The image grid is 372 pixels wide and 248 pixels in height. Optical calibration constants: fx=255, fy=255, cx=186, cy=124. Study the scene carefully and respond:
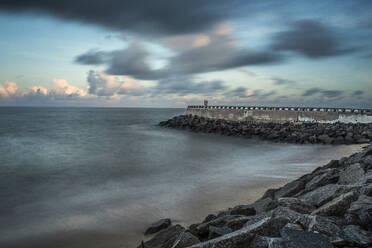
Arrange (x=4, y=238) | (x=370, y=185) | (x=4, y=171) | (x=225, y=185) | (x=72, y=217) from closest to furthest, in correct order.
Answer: (x=370, y=185)
(x=4, y=238)
(x=72, y=217)
(x=225, y=185)
(x=4, y=171)

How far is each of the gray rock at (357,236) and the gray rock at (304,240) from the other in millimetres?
223

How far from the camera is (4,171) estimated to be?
28.4 ft

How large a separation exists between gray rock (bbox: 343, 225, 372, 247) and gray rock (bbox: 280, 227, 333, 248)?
8.8 inches

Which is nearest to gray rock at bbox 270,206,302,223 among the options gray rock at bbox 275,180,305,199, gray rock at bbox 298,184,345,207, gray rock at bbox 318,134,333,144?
gray rock at bbox 298,184,345,207

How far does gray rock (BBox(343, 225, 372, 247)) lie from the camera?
6.26ft

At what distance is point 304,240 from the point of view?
1.88 m

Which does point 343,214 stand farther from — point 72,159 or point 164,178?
point 72,159

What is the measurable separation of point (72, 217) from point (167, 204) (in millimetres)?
1772

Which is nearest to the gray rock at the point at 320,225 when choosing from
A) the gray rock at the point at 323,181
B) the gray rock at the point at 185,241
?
the gray rock at the point at 185,241

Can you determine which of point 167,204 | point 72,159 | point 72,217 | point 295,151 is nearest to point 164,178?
point 167,204

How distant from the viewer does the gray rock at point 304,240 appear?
1.83m

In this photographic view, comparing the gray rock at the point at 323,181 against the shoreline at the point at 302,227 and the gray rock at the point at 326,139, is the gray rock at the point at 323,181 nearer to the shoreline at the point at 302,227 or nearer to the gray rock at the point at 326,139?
the shoreline at the point at 302,227

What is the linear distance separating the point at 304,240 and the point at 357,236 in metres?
0.47

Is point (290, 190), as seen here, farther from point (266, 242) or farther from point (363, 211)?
point (266, 242)
